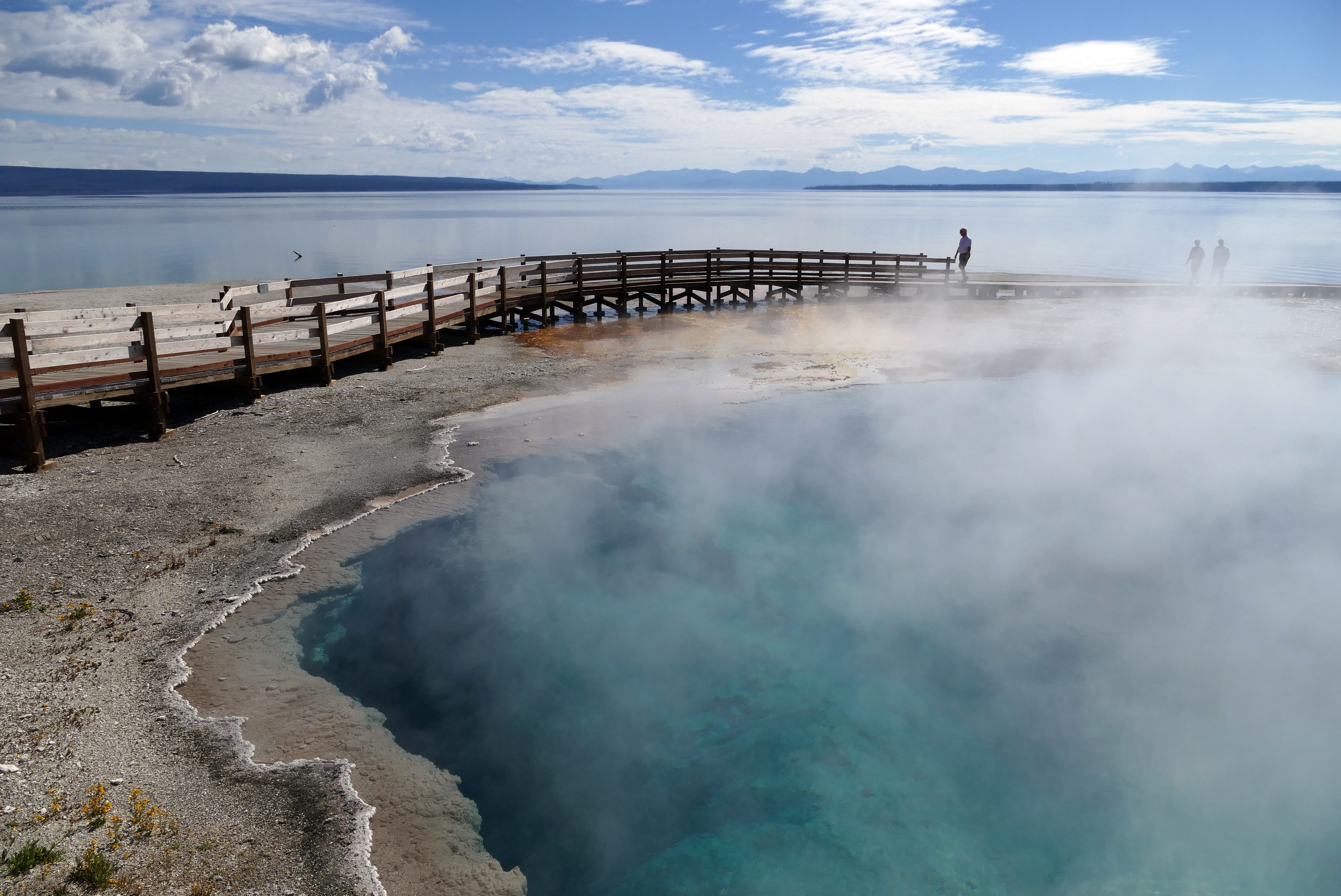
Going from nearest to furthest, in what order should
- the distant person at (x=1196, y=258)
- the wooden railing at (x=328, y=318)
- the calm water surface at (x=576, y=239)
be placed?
the wooden railing at (x=328, y=318) < the distant person at (x=1196, y=258) < the calm water surface at (x=576, y=239)

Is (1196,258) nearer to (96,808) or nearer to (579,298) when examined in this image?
Answer: (579,298)

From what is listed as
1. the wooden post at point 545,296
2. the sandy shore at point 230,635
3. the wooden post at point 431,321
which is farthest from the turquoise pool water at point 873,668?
the wooden post at point 545,296

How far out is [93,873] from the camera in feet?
14.5

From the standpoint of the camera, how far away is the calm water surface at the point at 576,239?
157 ft

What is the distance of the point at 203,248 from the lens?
6181 cm

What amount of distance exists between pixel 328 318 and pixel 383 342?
2661mm

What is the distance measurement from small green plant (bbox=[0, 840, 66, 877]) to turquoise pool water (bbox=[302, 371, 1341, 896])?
2.30 meters

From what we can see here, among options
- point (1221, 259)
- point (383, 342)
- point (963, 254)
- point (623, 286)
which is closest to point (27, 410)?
point (383, 342)

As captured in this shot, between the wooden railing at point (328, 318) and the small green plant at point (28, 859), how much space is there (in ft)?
23.4

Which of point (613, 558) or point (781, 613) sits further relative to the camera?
point (613, 558)

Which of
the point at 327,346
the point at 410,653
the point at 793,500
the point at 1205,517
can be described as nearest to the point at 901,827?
the point at 410,653

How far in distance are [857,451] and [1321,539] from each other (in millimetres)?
6088

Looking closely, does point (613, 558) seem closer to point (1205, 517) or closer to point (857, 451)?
point (857, 451)

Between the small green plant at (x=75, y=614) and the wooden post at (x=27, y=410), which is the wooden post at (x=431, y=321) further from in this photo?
the small green plant at (x=75, y=614)
